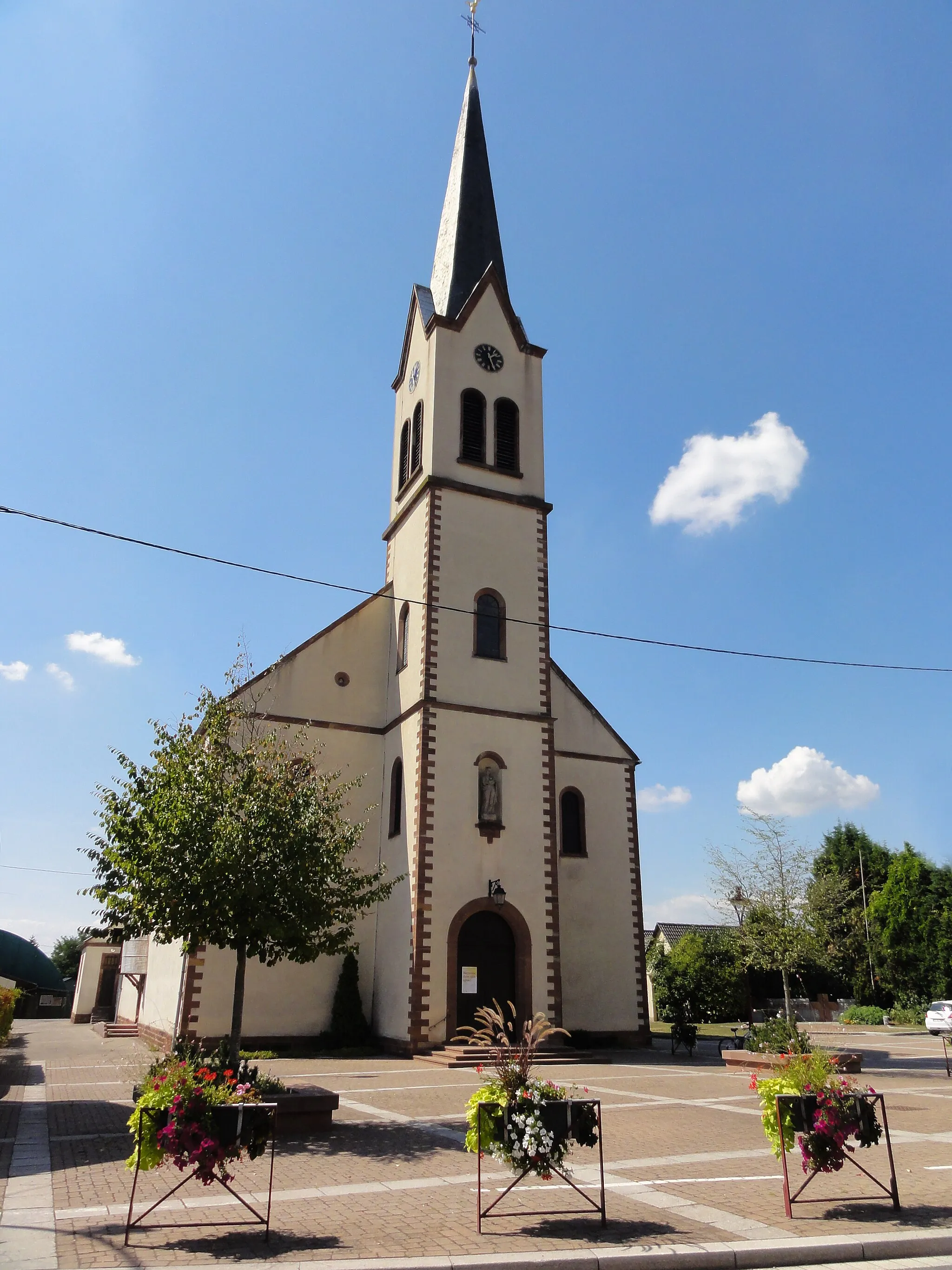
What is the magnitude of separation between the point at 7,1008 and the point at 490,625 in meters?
15.2

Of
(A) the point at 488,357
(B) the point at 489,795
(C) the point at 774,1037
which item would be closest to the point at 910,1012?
(C) the point at 774,1037

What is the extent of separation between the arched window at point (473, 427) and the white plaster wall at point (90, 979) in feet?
105

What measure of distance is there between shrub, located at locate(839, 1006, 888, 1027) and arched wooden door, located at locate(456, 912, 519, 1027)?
31.1 metres

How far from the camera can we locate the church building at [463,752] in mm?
23078

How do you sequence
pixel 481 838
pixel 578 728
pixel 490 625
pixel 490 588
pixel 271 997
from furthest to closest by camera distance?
pixel 578 728, pixel 490 588, pixel 490 625, pixel 481 838, pixel 271 997

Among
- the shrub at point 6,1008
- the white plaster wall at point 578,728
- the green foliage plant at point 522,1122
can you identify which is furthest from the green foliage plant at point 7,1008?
the green foliage plant at point 522,1122

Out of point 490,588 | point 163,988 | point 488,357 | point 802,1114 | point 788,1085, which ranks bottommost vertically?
point 802,1114

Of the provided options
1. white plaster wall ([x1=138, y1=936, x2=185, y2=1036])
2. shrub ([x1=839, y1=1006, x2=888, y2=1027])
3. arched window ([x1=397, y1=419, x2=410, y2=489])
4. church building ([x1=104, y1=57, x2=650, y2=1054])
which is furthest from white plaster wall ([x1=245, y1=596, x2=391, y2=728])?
shrub ([x1=839, y1=1006, x2=888, y2=1027])

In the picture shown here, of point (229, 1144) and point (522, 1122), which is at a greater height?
point (522, 1122)

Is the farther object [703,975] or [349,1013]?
[703,975]

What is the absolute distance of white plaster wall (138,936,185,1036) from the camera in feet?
79.4

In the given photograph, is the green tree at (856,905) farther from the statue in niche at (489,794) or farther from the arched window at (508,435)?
the arched window at (508,435)

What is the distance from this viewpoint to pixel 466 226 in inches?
1256

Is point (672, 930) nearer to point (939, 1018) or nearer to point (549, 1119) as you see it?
point (939, 1018)
